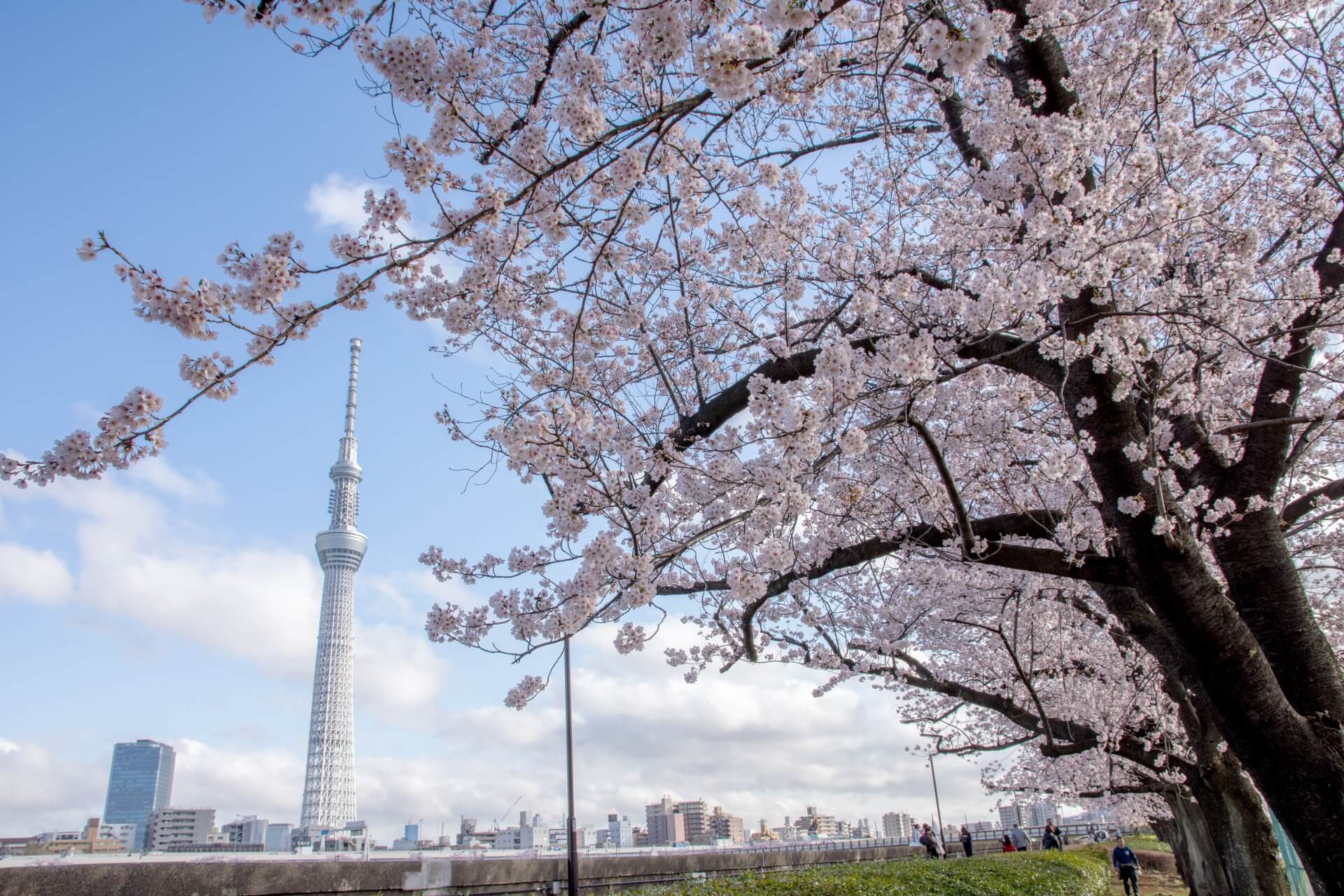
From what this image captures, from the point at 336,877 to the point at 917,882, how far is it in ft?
20.5

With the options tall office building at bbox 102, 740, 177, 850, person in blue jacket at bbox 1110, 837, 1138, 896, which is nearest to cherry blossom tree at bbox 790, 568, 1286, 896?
person in blue jacket at bbox 1110, 837, 1138, 896

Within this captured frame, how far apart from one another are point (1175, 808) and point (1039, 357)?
12468 mm

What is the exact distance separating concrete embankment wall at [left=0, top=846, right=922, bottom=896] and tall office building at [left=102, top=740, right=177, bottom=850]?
222 metres

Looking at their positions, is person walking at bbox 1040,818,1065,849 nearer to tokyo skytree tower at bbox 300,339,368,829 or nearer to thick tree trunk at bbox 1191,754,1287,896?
thick tree trunk at bbox 1191,754,1287,896

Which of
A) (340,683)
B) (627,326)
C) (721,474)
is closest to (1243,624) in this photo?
(721,474)

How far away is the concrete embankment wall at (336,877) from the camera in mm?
4379

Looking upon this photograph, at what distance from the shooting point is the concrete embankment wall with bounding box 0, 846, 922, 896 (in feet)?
14.4

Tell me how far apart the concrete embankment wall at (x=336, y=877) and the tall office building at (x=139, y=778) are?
222m

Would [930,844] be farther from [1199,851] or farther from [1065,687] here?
[1065,687]

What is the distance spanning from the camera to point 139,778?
628ft

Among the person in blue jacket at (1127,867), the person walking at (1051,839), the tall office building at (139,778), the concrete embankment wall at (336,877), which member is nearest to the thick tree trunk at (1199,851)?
the person in blue jacket at (1127,867)

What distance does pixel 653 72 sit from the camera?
347cm

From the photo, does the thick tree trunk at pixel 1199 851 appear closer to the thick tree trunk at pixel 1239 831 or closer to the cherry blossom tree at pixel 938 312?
the thick tree trunk at pixel 1239 831

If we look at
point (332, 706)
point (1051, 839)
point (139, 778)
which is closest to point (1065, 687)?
point (1051, 839)
